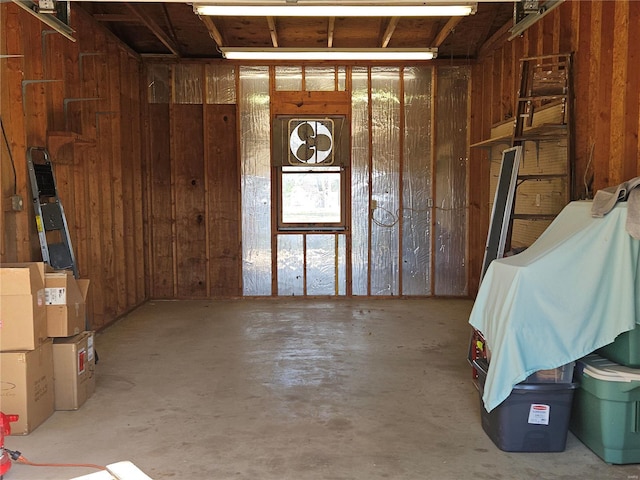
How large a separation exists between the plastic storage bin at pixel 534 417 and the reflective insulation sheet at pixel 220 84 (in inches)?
220

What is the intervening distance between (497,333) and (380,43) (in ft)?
17.0

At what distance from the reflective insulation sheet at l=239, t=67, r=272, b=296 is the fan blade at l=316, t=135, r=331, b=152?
26.2 inches

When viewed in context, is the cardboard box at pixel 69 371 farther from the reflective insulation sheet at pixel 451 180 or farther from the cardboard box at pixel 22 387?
the reflective insulation sheet at pixel 451 180

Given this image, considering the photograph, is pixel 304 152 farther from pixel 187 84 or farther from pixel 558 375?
pixel 558 375

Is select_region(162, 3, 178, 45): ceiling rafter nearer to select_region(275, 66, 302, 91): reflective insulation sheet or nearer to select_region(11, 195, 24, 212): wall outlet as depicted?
select_region(275, 66, 302, 91): reflective insulation sheet

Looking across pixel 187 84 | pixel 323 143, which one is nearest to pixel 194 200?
pixel 187 84

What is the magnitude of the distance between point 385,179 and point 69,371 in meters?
4.88

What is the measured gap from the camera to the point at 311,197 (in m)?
7.28

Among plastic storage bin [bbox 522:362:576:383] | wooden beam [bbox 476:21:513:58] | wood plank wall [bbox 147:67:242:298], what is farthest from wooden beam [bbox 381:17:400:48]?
plastic storage bin [bbox 522:362:576:383]

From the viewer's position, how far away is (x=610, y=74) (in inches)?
150

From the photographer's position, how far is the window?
715cm

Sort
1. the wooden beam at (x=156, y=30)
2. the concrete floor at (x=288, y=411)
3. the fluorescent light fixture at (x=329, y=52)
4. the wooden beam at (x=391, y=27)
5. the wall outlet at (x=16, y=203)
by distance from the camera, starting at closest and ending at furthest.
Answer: the concrete floor at (x=288, y=411) → the wall outlet at (x=16, y=203) → the wooden beam at (x=156, y=30) → the wooden beam at (x=391, y=27) → the fluorescent light fixture at (x=329, y=52)

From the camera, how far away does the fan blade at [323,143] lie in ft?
23.5

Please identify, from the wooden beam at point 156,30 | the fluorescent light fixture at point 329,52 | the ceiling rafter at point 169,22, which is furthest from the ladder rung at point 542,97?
the ceiling rafter at point 169,22
